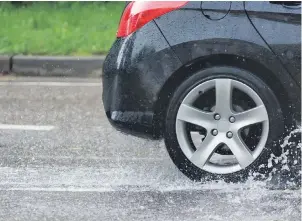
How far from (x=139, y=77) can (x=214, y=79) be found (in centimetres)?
44

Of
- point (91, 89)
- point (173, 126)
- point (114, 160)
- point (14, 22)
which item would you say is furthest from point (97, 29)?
point (173, 126)

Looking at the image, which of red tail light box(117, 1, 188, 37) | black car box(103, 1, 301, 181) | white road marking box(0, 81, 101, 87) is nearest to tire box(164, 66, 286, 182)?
black car box(103, 1, 301, 181)

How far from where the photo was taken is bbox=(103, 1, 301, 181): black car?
512cm

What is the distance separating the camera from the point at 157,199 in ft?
16.2

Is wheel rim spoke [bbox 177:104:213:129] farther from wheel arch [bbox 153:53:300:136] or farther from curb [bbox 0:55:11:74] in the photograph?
curb [bbox 0:55:11:74]

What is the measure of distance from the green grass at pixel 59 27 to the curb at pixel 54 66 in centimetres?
26

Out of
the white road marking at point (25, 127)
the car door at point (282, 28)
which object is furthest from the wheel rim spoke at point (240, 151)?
the white road marking at point (25, 127)

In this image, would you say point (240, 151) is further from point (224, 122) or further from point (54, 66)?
point (54, 66)

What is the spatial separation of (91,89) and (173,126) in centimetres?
407

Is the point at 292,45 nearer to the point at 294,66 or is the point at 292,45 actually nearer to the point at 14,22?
the point at 294,66

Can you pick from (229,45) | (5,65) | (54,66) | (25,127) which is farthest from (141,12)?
(5,65)

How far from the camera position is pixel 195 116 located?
523 cm

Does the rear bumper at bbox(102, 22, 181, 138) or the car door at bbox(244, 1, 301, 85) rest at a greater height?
the car door at bbox(244, 1, 301, 85)

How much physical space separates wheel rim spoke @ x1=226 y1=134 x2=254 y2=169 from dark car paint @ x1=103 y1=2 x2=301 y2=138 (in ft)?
1.08
